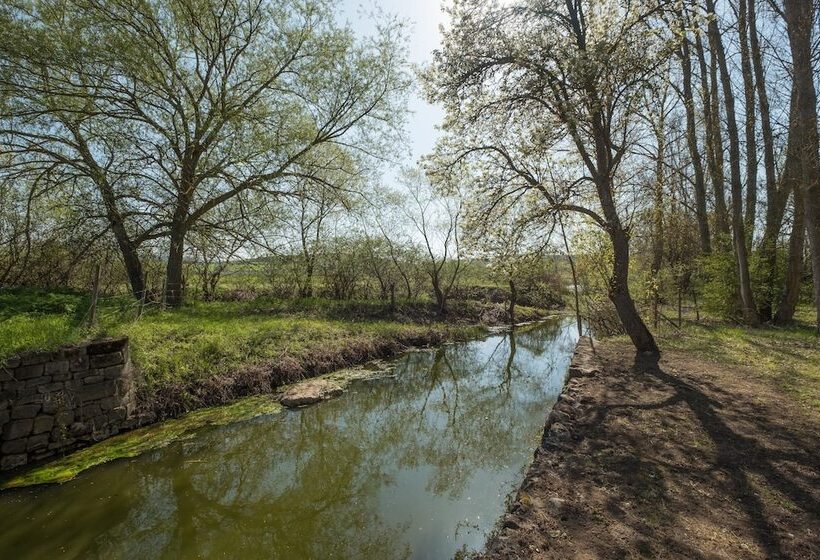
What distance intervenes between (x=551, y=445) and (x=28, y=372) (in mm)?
7337

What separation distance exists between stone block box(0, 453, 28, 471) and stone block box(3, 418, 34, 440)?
26 cm

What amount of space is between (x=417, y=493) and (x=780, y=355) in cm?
806

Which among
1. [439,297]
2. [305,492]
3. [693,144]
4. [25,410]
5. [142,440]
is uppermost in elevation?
[693,144]

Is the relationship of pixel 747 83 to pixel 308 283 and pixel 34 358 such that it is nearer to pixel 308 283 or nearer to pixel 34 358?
pixel 308 283

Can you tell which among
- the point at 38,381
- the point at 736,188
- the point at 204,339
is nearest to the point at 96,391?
the point at 38,381

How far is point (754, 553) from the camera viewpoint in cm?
297

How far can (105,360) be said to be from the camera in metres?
6.77

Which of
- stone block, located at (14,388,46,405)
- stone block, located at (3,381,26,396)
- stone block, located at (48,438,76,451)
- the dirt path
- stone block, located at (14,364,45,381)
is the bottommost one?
stone block, located at (48,438,76,451)

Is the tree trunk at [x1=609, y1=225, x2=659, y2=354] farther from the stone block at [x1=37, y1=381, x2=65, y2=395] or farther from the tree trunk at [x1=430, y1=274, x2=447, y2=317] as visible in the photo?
the tree trunk at [x1=430, y1=274, x2=447, y2=317]

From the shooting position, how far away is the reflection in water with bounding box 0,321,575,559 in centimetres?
451

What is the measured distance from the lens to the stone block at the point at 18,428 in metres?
5.77

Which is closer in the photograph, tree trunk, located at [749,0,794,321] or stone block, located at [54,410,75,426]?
stone block, located at [54,410,75,426]

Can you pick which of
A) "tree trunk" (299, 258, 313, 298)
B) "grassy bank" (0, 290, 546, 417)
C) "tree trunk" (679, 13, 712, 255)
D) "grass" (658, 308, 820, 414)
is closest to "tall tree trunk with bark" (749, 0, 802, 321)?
"grass" (658, 308, 820, 414)

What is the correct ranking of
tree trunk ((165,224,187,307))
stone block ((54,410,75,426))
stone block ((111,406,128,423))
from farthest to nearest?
tree trunk ((165,224,187,307)), stone block ((111,406,128,423)), stone block ((54,410,75,426))
